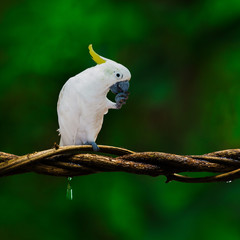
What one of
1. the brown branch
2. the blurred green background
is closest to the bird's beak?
the brown branch

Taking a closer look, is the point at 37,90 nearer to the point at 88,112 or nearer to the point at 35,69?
the point at 35,69

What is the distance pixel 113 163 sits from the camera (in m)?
1.08

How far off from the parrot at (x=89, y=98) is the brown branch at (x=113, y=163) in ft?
0.56

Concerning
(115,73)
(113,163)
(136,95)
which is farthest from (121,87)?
(136,95)

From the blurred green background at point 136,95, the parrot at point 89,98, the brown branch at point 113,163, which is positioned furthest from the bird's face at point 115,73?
the blurred green background at point 136,95

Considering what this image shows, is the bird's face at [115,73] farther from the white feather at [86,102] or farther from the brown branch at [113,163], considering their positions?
the brown branch at [113,163]

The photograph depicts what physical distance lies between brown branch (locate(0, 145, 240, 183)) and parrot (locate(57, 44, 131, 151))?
0.17 metres

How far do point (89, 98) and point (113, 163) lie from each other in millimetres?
308

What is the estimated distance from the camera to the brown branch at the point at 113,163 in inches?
41.9

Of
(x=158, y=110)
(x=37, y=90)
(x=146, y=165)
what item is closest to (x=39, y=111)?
(x=37, y=90)

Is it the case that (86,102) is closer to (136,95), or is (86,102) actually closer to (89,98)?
(89,98)

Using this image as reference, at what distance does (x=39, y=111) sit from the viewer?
278 centimetres

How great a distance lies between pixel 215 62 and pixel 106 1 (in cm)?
102

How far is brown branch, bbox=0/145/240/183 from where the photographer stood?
1.06 m
